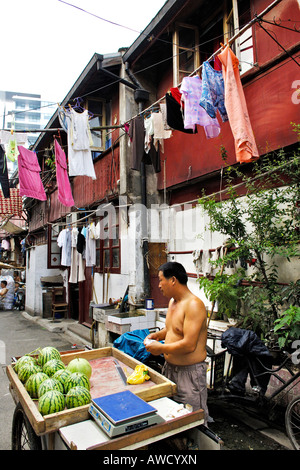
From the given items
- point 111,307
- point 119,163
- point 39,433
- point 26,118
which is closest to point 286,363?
point 39,433

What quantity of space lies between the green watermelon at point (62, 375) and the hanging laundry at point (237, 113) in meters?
3.84

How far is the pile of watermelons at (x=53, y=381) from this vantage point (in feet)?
8.11

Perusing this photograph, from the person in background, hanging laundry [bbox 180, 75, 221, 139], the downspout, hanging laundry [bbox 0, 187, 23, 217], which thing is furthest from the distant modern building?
hanging laundry [bbox 180, 75, 221, 139]

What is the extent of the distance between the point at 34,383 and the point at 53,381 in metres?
0.22

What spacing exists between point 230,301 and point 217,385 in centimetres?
132

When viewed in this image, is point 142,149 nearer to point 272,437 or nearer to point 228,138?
point 228,138

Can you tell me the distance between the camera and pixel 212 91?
5320mm

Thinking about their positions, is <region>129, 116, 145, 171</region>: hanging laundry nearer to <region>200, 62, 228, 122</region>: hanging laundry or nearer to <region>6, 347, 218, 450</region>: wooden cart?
<region>200, 62, 228, 122</region>: hanging laundry

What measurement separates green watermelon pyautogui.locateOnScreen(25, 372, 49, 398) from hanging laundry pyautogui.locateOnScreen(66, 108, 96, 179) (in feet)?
21.7

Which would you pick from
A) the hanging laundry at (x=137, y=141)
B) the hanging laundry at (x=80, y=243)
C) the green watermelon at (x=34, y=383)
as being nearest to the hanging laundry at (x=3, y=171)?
the hanging laundry at (x=80, y=243)

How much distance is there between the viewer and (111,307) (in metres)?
9.58

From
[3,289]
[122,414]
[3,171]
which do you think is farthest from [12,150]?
[3,289]

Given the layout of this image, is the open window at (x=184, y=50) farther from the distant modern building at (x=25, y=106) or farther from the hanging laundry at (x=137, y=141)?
the distant modern building at (x=25, y=106)

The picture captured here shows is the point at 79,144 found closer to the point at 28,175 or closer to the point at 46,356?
the point at 28,175
